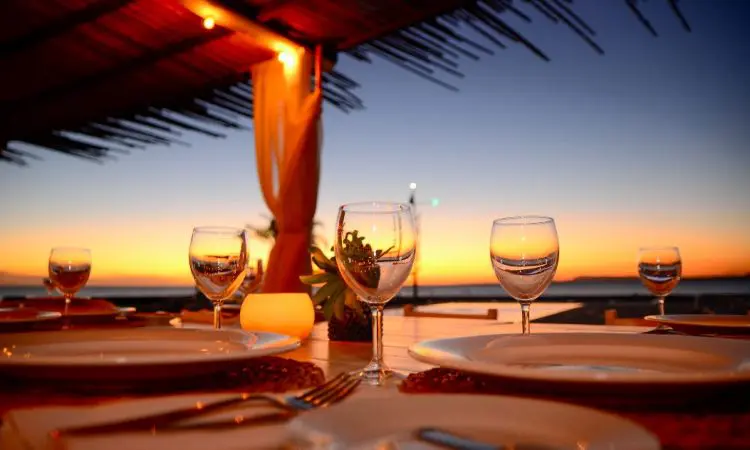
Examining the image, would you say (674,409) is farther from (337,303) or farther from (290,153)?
(290,153)

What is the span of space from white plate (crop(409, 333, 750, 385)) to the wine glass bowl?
34.5 inches

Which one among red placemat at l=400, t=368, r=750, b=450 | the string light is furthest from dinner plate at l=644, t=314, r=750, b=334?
the string light

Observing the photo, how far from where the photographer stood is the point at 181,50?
15.2 ft

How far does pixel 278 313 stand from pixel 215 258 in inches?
8.2

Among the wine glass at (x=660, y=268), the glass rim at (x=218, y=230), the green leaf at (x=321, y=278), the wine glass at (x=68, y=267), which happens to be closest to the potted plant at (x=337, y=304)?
the green leaf at (x=321, y=278)

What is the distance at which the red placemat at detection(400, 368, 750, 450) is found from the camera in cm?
37

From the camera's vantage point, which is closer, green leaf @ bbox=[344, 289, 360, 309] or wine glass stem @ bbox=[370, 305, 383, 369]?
wine glass stem @ bbox=[370, 305, 383, 369]

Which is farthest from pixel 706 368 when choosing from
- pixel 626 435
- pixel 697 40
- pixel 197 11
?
pixel 697 40

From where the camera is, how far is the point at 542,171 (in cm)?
1205

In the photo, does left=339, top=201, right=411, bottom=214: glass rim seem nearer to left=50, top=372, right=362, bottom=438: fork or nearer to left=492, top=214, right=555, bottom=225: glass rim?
left=492, top=214, right=555, bottom=225: glass rim

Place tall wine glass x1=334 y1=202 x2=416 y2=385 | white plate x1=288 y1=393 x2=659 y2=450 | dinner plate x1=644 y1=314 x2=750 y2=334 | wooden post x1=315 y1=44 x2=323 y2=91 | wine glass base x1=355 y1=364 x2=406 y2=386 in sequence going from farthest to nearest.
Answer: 1. wooden post x1=315 y1=44 x2=323 y2=91
2. dinner plate x1=644 y1=314 x2=750 y2=334
3. tall wine glass x1=334 y1=202 x2=416 y2=385
4. wine glass base x1=355 y1=364 x2=406 y2=386
5. white plate x1=288 y1=393 x2=659 y2=450

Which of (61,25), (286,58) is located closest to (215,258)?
(61,25)

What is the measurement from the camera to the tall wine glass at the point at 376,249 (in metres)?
0.75

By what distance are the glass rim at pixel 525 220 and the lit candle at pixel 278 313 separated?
463 mm
